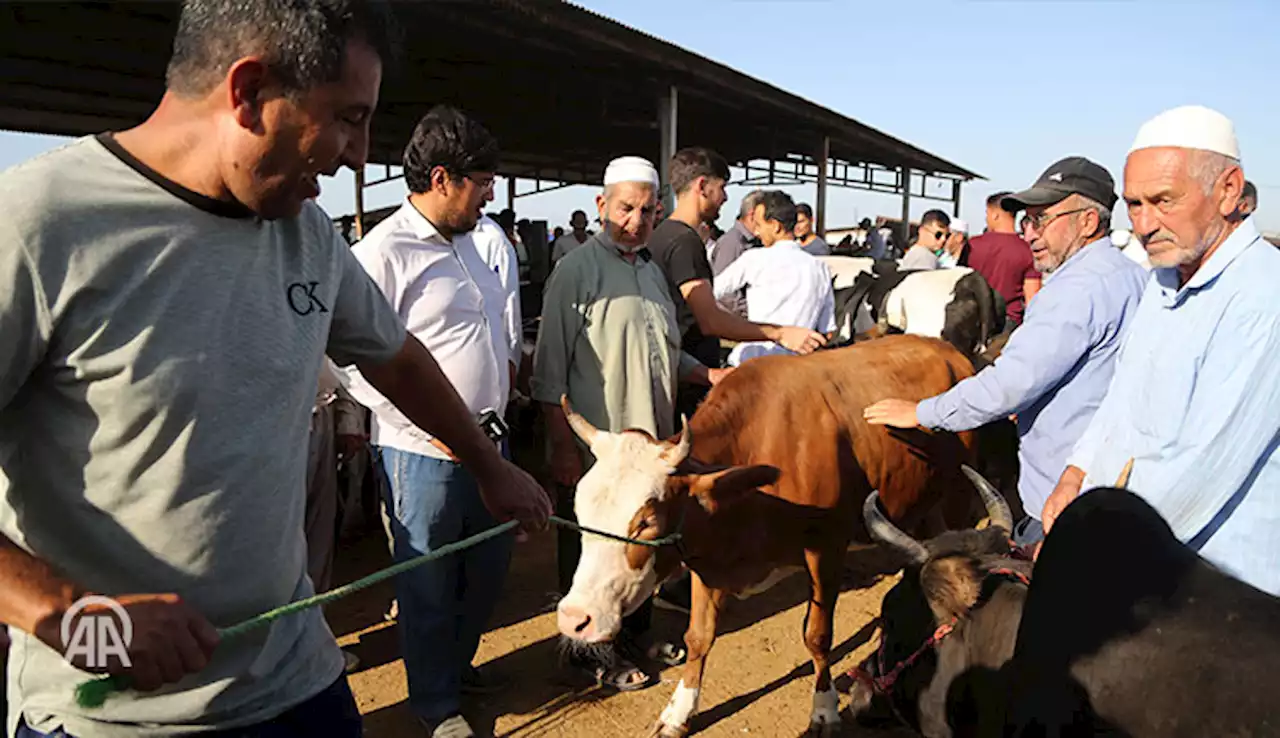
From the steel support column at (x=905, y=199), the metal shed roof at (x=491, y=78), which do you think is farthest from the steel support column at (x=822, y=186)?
the steel support column at (x=905, y=199)

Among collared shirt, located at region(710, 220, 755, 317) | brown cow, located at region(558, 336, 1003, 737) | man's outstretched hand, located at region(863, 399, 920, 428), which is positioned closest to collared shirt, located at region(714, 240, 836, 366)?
brown cow, located at region(558, 336, 1003, 737)

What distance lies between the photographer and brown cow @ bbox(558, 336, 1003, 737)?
119 inches

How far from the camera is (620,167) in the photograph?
12.3 feet

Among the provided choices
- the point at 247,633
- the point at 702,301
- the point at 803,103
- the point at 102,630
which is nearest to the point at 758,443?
the point at 702,301

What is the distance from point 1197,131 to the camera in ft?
7.54

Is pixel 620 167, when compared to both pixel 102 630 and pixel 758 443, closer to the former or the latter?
pixel 758 443

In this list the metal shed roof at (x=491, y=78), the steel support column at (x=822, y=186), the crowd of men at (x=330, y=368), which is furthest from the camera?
the steel support column at (x=822, y=186)

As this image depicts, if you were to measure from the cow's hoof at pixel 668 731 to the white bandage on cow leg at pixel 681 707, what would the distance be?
12 millimetres

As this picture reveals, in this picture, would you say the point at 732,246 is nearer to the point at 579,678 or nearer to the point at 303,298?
the point at 579,678

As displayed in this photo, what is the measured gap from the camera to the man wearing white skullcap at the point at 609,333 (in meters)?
3.67

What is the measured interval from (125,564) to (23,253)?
0.50 metres

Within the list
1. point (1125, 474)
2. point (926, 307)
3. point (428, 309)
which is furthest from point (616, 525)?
point (926, 307)

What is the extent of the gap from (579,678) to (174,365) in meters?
3.25

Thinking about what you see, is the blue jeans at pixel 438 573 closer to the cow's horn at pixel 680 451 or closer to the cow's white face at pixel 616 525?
the cow's white face at pixel 616 525
